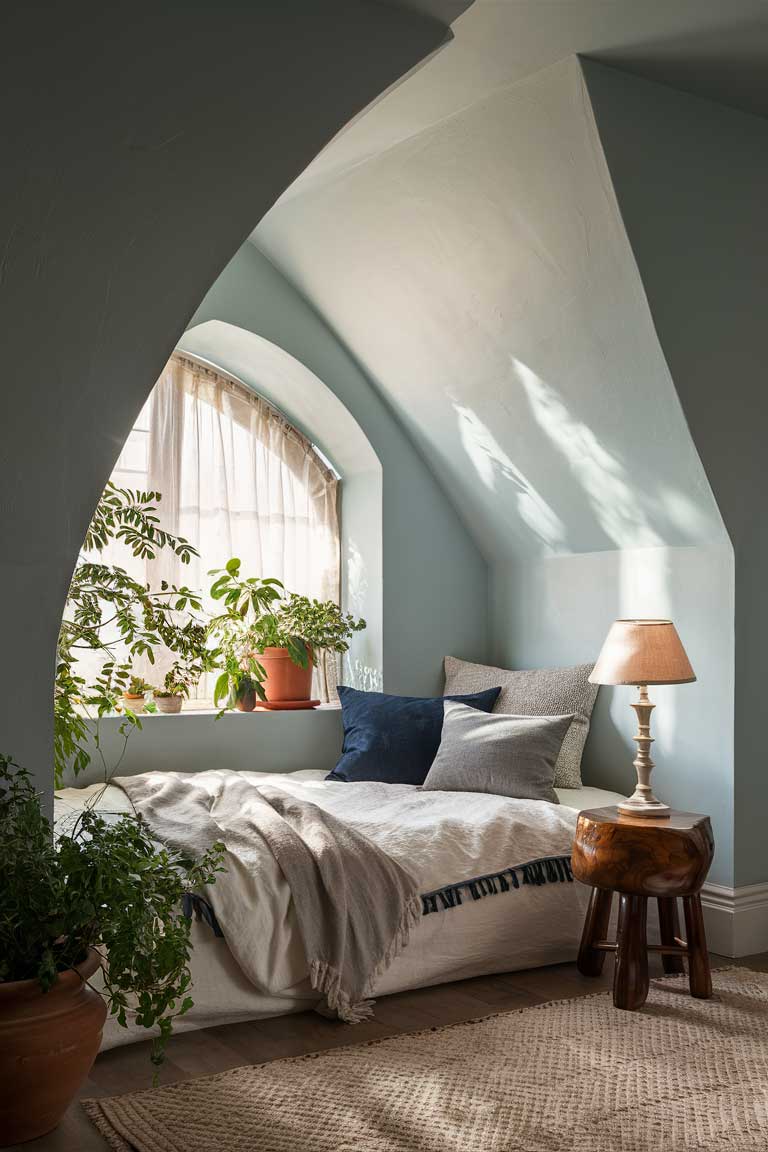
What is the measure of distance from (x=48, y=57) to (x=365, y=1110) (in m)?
2.26

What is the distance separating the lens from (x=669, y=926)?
3.42m

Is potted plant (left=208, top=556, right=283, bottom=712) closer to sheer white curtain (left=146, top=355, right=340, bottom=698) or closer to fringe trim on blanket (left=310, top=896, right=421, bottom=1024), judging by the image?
sheer white curtain (left=146, top=355, right=340, bottom=698)

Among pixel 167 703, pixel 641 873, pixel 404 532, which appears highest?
pixel 404 532

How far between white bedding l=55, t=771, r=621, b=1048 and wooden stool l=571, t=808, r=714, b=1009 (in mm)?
249

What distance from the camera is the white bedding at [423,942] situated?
298cm

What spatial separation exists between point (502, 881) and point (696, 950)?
61 centimetres

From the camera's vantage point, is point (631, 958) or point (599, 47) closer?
point (599, 47)

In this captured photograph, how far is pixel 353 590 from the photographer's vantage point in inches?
201

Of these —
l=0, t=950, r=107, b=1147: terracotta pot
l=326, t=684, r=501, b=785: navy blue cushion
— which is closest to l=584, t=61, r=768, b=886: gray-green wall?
l=326, t=684, r=501, b=785: navy blue cushion

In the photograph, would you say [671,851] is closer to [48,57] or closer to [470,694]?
[470,694]

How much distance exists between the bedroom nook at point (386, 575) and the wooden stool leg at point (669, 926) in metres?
0.02

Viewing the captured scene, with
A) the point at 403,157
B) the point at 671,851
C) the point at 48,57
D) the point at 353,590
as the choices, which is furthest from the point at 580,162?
the point at 353,590

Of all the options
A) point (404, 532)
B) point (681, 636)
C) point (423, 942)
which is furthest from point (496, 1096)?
point (404, 532)

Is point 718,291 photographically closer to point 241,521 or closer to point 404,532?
point 404,532
